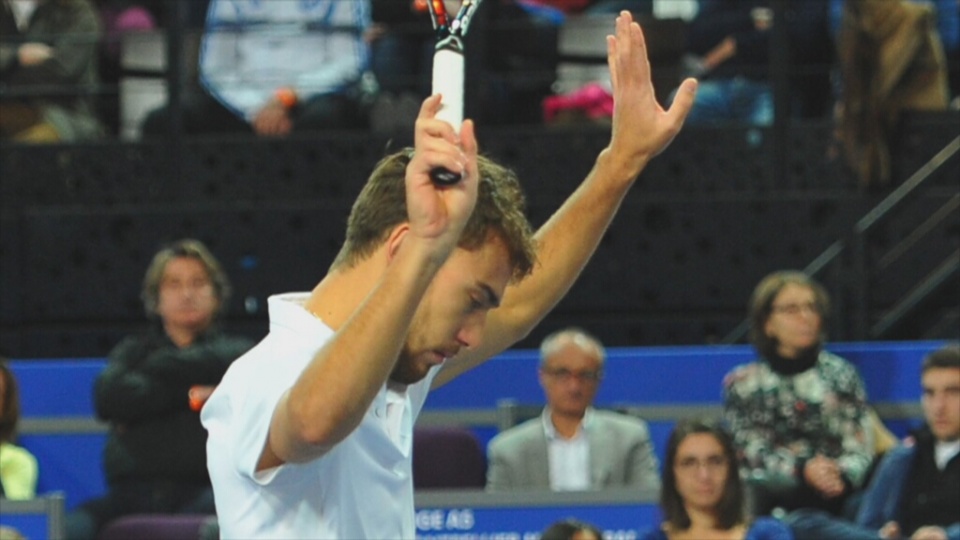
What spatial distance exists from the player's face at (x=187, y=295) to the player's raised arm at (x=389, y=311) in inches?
193

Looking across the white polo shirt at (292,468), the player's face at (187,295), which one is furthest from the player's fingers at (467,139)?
the player's face at (187,295)

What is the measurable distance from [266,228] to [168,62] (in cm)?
95

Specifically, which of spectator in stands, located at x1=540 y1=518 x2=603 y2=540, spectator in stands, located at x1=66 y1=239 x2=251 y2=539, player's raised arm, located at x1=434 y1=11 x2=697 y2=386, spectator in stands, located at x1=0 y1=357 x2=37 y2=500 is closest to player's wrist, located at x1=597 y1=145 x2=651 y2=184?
player's raised arm, located at x1=434 y1=11 x2=697 y2=386

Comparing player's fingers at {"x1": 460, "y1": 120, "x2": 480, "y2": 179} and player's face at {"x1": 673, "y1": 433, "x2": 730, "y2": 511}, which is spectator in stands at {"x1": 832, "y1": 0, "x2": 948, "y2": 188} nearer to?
player's face at {"x1": 673, "y1": 433, "x2": 730, "y2": 511}

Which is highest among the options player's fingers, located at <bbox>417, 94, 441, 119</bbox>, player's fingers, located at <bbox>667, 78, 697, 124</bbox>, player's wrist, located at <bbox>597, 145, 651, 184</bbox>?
player's fingers, located at <bbox>667, 78, 697, 124</bbox>

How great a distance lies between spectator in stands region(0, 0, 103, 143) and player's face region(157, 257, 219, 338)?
2370mm

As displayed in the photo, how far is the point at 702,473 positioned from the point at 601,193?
303 cm

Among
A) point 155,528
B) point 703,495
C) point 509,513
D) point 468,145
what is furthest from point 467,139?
point 155,528

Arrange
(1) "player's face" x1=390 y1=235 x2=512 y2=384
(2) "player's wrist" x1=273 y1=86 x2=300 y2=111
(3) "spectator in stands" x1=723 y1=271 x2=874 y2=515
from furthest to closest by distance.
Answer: (2) "player's wrist" x1=273 y1=86 x2=300 y2=111, (3) "spectator in stands" x1=723 y1=271 x2=874 y2=515, (1) "player's face" x1=390 y1=235 x2=512 y2=384

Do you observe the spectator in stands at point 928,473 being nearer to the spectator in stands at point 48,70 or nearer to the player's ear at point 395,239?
the player's ear at point 395,239

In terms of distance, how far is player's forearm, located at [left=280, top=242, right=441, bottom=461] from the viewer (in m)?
2.59

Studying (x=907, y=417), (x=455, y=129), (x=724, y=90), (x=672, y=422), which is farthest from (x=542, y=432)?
(x=455, y=129)

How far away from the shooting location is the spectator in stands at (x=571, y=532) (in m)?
6.15

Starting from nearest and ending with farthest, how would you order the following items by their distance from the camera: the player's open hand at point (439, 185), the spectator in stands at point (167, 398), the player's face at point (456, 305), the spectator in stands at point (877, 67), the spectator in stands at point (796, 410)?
the player's open hand at point (439, 185) < the player's face at point (456, 305) < the spectator in stands at point (796, 410) < the spectator in stands at point (167, 398) < the spectator in stands at point (877, 67)
